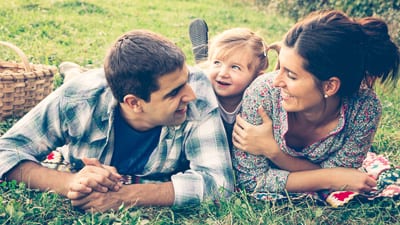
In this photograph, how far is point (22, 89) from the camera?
175 inches

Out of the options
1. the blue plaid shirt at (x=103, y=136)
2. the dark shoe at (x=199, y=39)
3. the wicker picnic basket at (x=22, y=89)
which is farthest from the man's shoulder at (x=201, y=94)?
the wicker picnic basket at (x=22, y=89)

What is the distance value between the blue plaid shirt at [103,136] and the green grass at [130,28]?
0.14 meters

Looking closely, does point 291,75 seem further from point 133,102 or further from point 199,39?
point 199,39

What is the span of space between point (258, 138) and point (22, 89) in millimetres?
2136

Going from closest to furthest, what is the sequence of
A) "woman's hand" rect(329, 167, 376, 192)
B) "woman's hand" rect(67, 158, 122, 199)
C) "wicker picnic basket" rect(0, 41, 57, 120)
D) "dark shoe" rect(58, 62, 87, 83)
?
"woman's hand" rect(67, 158, 122, 199) → "woman's hand" rect(329, 167, 376, 192) → "wicker picnic basket" rect(0, 41, 57, 120) → "dark shoe" rect(58, 62, 87, 83)

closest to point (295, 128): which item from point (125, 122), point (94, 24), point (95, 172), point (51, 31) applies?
point (125, 122)

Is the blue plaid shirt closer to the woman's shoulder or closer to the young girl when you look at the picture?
the young girl

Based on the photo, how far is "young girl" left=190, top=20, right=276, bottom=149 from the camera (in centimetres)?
376

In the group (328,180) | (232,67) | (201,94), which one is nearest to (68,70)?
(232,67)

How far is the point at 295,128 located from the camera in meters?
3.52

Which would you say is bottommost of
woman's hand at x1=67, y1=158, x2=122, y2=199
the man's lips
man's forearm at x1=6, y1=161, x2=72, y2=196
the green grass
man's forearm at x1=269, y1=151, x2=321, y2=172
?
the green grass

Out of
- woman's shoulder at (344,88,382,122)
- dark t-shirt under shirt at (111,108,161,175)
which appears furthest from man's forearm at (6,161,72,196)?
woman's shoulder at (344,88,382,122)

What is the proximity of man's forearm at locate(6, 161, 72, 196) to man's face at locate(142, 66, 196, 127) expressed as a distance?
1.98ft

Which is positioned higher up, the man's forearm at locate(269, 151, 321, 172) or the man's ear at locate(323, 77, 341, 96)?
the man's ear at locate(323, 77, 341, 96)
